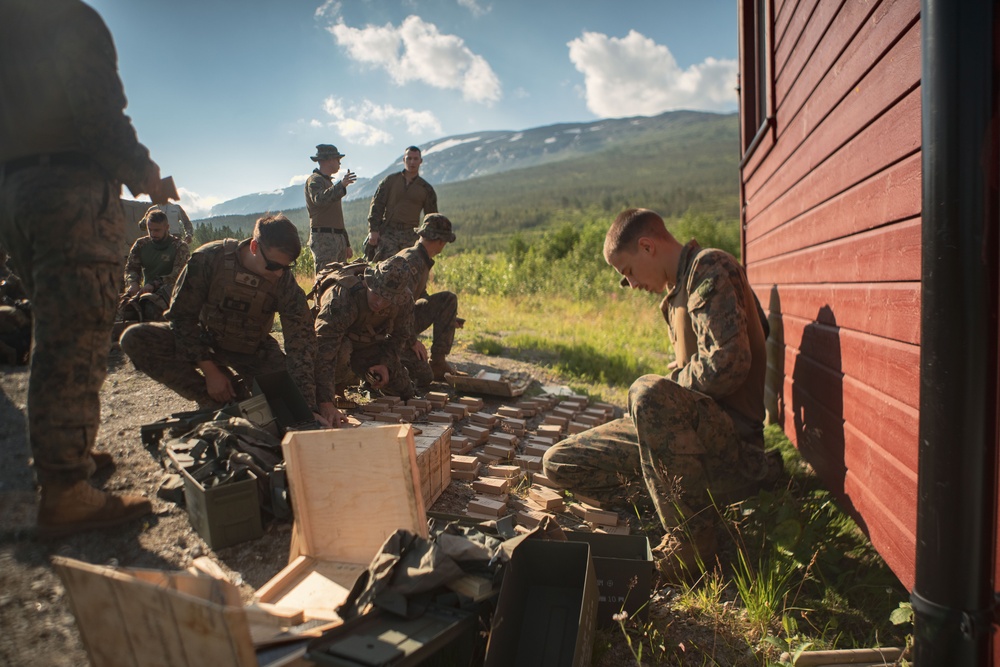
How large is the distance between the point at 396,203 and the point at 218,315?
12.6ft

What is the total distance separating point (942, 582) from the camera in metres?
1.80

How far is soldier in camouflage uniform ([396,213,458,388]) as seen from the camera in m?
5.89

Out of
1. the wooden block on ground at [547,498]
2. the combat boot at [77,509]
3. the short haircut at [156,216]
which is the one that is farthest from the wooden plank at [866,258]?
the short haircut at [156,216]

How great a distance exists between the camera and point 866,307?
9.11 feet

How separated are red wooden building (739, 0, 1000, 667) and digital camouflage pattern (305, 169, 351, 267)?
464 cm

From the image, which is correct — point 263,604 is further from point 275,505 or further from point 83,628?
point 275,505

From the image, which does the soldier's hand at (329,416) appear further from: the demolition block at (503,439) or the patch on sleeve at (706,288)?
the patch on sleeve at (706,288)

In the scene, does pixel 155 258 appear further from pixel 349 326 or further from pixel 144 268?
pixel 349 326

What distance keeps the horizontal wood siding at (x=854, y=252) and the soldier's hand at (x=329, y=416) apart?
2926 mm

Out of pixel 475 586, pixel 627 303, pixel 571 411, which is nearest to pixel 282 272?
pixel 571 411

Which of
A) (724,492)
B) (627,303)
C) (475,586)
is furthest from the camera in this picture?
(627,303)

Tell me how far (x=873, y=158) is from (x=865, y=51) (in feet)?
1.59

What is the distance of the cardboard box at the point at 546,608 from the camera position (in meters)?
2.05

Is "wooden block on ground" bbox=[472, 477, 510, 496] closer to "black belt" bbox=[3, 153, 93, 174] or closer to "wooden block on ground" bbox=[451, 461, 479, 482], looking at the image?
"wooden block on ground" bbox=[451, 461, 479, 482]
